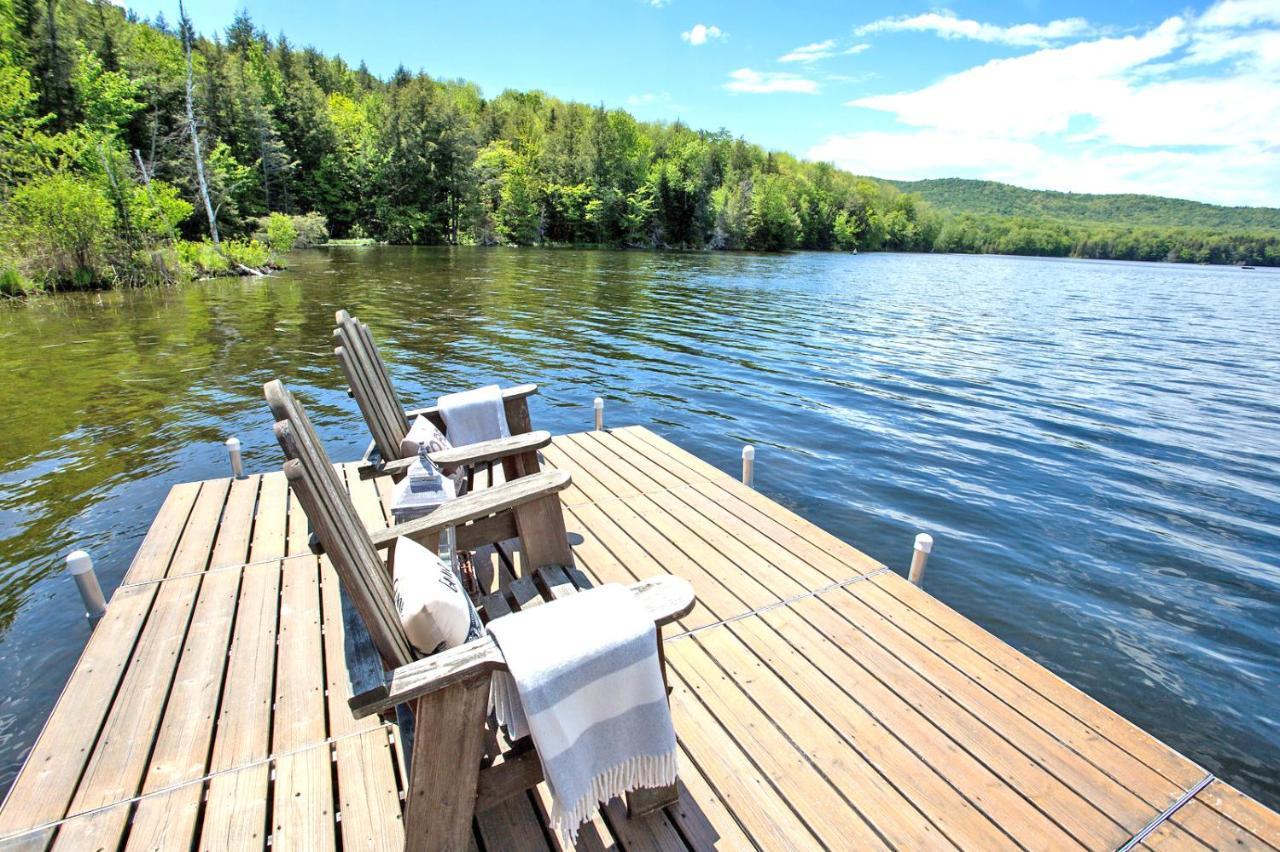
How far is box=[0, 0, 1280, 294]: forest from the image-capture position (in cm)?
1720

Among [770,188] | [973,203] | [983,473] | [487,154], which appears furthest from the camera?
[973,203]

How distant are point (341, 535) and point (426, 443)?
1.74 meters

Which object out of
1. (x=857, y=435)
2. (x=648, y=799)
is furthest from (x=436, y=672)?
(x=857, y=435)

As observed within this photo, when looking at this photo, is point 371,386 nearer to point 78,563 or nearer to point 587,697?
point 78,563

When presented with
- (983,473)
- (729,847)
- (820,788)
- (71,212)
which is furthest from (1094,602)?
(71,212)

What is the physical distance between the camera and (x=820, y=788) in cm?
216

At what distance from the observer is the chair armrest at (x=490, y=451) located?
305 cm

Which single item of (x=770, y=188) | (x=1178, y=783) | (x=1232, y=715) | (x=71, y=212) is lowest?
(x=1232, y=715)

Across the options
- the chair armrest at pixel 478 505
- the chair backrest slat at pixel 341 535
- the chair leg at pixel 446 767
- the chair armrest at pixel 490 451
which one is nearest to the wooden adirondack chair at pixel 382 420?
the chair armrest at pixel 490 451

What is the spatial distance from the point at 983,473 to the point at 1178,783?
5569 mm

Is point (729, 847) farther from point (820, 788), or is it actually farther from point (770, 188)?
point (770, 188)

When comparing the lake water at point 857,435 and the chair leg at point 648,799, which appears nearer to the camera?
the chair leg at point 648,799

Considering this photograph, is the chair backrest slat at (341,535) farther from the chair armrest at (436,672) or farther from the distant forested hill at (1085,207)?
the distant forested hill at (1085,207)

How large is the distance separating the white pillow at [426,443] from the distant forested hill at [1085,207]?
145 meters
